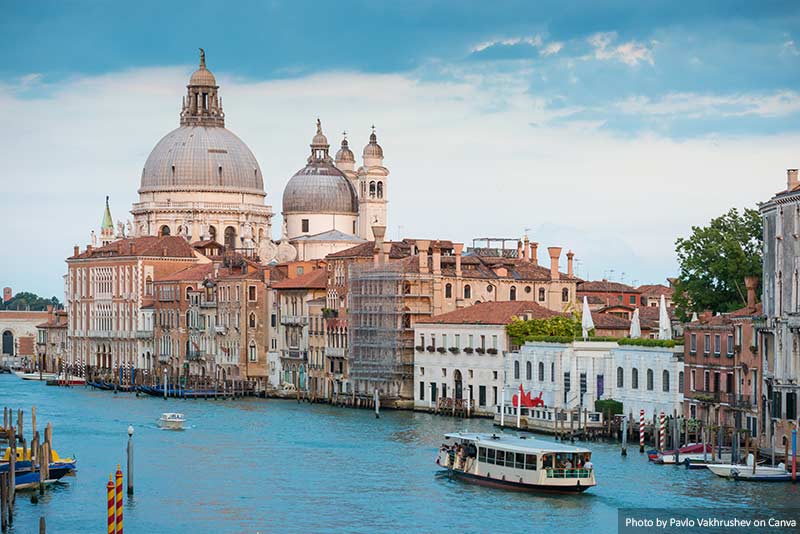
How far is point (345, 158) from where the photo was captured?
10631 centimetres

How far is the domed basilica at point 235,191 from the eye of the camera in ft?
328

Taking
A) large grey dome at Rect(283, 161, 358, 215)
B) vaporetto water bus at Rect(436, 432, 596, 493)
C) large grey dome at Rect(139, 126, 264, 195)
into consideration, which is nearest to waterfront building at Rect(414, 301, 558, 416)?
vaporetto water bus at Rect(436, 432, 596, 493)

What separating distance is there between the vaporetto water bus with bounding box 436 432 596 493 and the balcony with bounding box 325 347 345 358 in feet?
92.1

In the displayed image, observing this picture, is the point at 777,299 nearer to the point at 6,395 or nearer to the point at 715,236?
the point at 715,236

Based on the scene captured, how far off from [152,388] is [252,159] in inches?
1279

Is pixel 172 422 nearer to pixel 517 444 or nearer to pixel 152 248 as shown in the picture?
pixel 517 444

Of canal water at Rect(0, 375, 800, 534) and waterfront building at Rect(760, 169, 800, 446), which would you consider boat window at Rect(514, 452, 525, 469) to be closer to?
canal water at Rect(0, 375, 800, 534)

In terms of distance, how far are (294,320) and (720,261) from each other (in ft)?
77.5

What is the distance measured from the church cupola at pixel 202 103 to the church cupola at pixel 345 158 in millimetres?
7087

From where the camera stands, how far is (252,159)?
10825 cm

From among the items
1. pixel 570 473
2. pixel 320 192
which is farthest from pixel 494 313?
pixel 320 192

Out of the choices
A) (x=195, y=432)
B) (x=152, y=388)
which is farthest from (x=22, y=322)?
(x=195, y=432)

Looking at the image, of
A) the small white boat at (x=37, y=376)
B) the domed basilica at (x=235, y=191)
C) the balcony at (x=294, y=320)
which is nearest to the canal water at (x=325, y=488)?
the balcony at (x=294, y=320)

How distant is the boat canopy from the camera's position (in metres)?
38.4
